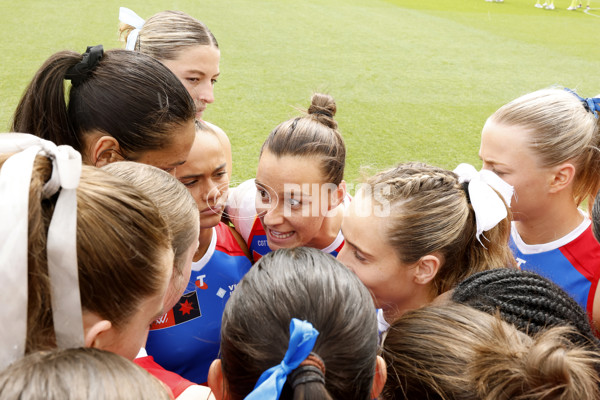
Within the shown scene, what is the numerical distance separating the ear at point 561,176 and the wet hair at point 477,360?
102 cm

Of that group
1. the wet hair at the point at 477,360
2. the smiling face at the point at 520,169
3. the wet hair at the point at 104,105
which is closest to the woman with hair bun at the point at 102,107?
the wet hair at the point at 104,105

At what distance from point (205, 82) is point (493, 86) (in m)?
6.56

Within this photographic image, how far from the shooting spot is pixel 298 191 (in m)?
2.17

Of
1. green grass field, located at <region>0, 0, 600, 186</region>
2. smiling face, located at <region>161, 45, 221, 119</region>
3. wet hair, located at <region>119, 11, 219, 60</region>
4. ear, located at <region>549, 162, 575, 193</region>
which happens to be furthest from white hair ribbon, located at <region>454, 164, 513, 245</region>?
green grass field, located at <region>0, 0, 600, 186</region>

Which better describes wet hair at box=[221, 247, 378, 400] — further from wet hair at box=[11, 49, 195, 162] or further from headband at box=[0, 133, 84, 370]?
wet hair at box=[11, 49, 195, 162]

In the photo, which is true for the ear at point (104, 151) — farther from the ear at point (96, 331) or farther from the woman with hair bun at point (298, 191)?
the ear at point (96, 331)

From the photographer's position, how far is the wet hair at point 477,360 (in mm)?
1066

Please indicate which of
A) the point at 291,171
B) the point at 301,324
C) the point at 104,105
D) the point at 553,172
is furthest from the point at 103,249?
the point at 553,172

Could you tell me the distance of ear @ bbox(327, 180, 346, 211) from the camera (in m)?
2.31

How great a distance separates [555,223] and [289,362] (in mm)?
1731

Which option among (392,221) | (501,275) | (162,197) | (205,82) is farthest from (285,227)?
(205,82)

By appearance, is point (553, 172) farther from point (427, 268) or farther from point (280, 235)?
point (280, 235)

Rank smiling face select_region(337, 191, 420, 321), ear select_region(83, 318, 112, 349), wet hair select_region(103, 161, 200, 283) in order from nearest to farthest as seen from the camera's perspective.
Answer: ear select_region(83, 318, 112, 349) → wet hair select_region(103, 161, 200, 283) → smiling face select_region(337, 191, 420, 321)

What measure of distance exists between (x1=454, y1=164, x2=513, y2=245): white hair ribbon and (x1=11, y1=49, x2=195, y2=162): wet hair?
3.55 ft
